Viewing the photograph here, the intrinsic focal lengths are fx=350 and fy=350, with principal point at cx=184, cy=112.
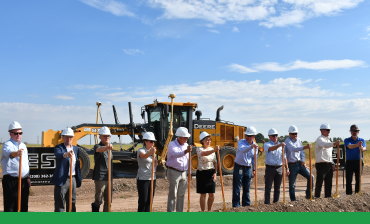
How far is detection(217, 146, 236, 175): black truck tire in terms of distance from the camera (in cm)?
1370

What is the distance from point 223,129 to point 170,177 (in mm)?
8909

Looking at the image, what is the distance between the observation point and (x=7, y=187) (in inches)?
220

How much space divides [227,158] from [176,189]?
27.1 feet

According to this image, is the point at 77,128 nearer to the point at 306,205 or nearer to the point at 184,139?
the point at 184,139

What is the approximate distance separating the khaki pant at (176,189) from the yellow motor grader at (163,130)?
582 centimetres

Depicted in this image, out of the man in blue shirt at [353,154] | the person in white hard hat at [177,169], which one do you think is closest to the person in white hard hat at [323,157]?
the man in blue shirt at [353,154]

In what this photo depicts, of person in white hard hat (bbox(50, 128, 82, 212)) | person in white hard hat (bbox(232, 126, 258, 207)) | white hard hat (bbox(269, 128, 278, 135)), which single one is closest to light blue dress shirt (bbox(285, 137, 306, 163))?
white hard hat (bbox(269, 128, 278, 135))

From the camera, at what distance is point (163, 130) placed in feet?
41.7

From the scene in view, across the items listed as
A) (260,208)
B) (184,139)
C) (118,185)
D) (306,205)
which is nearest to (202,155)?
(184,139)

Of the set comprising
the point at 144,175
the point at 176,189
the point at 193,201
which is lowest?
the point at 193,201

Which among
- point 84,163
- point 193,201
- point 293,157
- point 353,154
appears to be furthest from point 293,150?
point 84,163

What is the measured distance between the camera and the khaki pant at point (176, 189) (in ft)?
19.5

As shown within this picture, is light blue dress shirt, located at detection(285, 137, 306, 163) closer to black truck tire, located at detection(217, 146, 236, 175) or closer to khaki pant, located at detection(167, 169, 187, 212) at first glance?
khaki pant, located at detection(167, 169, 187, 212)

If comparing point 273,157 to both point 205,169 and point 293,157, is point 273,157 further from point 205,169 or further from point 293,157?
point 205,169
